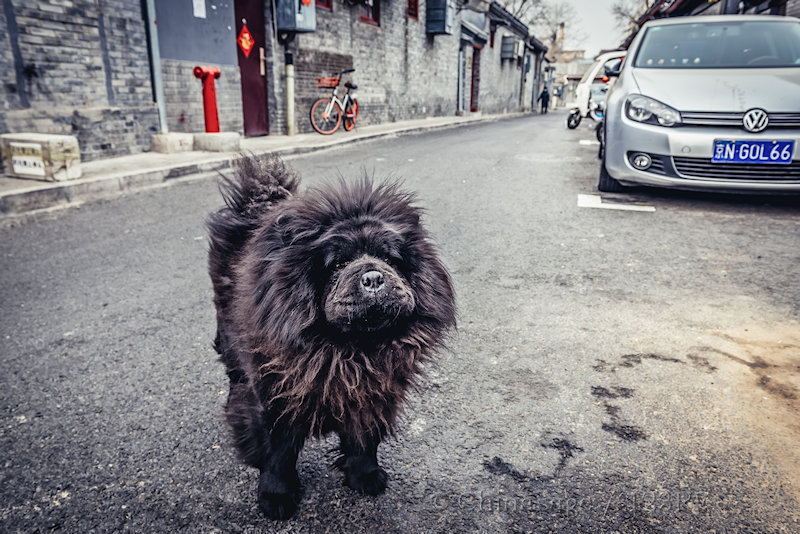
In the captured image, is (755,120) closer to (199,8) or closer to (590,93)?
(199,8)

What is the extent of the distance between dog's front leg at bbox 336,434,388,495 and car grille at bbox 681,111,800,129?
4633 millimetres

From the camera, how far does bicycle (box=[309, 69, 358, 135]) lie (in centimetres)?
1320

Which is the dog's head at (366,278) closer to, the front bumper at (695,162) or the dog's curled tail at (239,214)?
the dog's curled tail at (239,214)

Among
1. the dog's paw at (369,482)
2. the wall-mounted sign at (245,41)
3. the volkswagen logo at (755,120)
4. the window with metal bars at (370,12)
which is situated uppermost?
the window with metal bars at (370,12)

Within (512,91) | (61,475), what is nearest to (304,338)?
(61,475)

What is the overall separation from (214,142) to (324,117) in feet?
16.4

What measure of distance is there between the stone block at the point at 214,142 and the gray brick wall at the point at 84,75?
0.73 meters

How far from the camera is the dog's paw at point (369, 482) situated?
5.50ft

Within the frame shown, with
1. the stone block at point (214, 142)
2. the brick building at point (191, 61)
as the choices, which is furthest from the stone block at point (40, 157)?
the stone block at point (214, 142)

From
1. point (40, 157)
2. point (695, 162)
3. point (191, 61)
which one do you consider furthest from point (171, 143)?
point (695, 162)

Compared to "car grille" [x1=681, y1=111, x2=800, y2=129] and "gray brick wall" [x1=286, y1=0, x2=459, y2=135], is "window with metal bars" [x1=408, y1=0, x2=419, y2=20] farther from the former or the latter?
"car grille" [x1=681, y1=111, x2=800, y2=129]

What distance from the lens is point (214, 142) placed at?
8523 millimetres

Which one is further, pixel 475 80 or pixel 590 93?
pixel 475 80

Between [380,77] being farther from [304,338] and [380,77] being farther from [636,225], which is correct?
[304,338]
